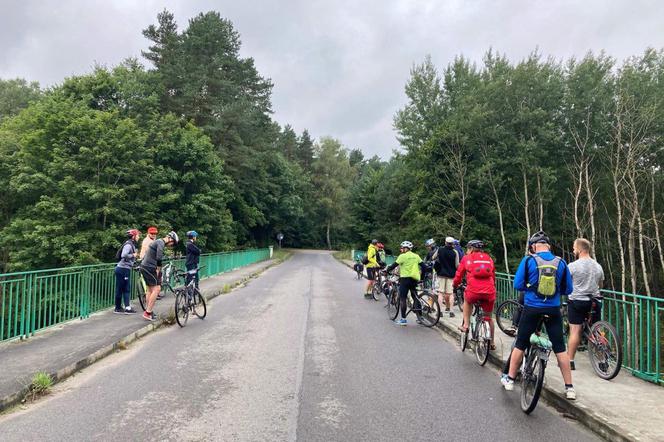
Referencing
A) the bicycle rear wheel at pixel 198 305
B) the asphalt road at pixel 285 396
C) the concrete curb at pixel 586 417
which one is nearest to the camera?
the concrete curb at pixel 586 417

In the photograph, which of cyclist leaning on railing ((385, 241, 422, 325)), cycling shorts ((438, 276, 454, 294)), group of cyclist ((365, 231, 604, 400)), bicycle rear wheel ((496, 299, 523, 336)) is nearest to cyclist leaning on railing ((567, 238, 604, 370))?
group of cyclist ((365, 231, 604, 400))

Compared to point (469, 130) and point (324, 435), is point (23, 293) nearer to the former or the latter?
point (324, 435)

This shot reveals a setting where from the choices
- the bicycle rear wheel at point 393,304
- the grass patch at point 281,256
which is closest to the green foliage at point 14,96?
the grass patch at point 281,256

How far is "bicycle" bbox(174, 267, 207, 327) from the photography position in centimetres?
903

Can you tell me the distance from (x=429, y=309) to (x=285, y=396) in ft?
17.7

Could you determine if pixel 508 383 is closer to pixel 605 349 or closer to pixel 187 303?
pixel 605 349

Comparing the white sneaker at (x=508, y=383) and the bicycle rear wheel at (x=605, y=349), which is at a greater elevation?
the bicycle rear wheel at (x=605, y=349)

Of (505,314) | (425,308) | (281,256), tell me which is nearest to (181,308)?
(425,308)

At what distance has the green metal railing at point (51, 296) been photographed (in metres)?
6.97

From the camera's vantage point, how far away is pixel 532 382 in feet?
14.6

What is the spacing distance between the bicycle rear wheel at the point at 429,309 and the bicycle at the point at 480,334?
7.95ft

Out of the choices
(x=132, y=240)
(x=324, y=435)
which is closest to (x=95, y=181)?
(x=132, y=240)

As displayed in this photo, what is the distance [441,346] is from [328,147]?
74558 millimetres

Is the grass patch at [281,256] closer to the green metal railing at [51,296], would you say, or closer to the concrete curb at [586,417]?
the green metal railing at [51,296]
